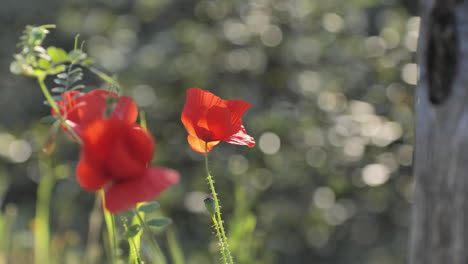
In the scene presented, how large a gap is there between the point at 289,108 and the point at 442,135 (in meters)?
1.80

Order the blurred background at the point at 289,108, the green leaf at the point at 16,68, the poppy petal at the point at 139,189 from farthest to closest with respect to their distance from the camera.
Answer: the blurred background at the point at 289,108 < the green leaf at the point at 16,68 < the poppy petal at the point at 139,189

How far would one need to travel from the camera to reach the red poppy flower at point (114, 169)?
52 cm

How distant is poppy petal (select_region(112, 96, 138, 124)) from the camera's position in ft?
1.98

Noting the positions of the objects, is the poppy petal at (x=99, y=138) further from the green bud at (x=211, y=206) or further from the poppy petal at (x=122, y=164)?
the green bud at (x=211, y=206)

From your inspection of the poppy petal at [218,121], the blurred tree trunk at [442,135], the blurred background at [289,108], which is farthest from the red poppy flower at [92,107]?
the blurred background at [289,108]

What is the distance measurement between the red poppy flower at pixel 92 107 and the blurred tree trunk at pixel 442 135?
0.36 m

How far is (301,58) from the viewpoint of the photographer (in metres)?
2.53

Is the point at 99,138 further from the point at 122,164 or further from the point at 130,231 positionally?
the point at 130,231

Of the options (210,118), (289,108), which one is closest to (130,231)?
(210,118)

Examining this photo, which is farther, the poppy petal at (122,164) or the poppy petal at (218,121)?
the poppy petal at (218,121)

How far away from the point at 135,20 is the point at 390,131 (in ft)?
4.41

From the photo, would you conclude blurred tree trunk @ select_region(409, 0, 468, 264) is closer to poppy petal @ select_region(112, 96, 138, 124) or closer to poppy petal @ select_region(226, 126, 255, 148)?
poppy petal @ select_region(226, 126, 255, 148)

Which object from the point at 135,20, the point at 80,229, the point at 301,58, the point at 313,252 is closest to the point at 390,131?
the point at 301,58

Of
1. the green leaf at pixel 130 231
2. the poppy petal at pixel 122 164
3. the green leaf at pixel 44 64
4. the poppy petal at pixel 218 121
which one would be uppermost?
the green leaf at pixel 44 64
